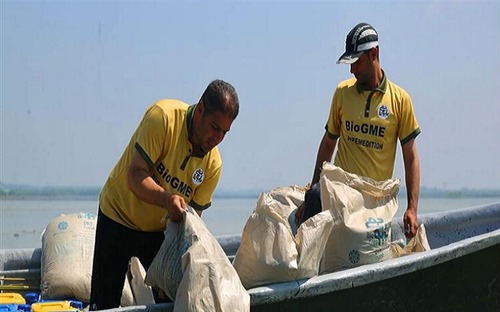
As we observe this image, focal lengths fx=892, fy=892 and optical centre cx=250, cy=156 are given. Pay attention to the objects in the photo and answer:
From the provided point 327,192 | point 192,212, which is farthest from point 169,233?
point 327,192

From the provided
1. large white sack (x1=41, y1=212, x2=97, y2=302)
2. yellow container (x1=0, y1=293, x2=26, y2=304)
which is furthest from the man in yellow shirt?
large white sack (x1=41, y1=212, x2=97, y2=302)

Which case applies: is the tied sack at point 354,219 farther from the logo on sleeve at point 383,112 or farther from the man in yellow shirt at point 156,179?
the logo on sleeve at point 383,112

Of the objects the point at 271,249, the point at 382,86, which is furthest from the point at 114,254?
the point at 382,86

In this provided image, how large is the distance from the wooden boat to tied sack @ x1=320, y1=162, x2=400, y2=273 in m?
0.20

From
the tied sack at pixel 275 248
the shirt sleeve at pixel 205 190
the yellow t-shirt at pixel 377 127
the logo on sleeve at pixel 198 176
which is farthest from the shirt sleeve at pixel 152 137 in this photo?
the yellow t-shirt at pixel 377 127

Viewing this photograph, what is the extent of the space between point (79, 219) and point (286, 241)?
234 centimetres

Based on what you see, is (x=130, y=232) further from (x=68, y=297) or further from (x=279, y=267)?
(x=68, y=297)

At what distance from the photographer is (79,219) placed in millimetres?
5629

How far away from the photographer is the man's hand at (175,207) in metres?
3.53

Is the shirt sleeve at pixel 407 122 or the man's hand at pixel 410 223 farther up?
the shirt sleeve at pixel 407 122

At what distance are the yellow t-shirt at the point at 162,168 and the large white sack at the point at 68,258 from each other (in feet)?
3.84

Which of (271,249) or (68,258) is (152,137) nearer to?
(271,249)

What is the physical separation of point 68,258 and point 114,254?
49.2 inches

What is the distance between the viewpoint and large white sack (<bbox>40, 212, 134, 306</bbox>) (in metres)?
5.18
